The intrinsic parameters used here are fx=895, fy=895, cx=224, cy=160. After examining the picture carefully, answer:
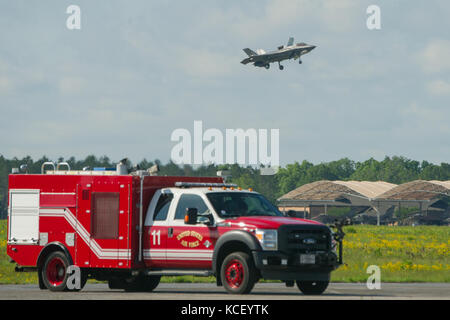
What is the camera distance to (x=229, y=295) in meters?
18.6

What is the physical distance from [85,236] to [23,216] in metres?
2.03

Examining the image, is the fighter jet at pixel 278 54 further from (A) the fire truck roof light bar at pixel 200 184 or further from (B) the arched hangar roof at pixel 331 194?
(B) the arched hangar roof at pixel 331 194

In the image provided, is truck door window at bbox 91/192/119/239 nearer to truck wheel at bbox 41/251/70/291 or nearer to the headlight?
truck wheel at bbox 41/251/70/291

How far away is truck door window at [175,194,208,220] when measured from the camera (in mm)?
19656

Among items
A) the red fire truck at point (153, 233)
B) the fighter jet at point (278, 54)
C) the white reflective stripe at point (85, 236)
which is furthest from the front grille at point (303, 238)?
the fighter jet at point (278, 54)

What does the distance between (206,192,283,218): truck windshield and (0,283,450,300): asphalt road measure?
176cm

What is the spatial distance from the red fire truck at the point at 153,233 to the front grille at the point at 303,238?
2 centimetres

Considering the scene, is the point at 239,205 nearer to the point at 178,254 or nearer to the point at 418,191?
the point at 178,254

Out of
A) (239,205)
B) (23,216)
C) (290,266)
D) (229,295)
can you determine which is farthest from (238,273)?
(23,216)

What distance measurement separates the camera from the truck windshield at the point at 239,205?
19.5m
